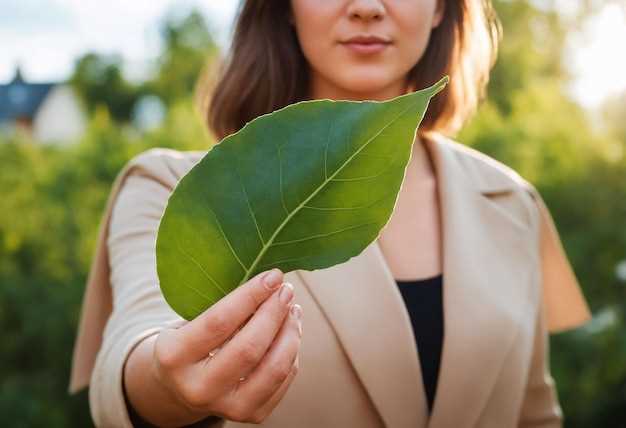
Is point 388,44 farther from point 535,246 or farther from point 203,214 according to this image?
point 203,214

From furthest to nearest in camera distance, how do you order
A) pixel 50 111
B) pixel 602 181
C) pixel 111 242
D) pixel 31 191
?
pixel 50 111, pixel 31 191, pixel 602 181, pixel 111 242

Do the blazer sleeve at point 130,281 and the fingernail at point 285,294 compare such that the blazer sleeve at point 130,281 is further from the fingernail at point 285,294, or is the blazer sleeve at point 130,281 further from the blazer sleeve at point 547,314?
the blazer sleeve at point 547,314

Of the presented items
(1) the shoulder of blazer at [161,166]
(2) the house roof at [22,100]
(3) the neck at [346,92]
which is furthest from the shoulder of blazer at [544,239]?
(2) the house roof at [22,100]

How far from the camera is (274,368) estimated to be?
70 centimetres

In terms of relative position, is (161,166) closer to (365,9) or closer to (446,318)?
(365,9)

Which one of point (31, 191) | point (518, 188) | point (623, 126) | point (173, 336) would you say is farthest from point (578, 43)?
point (173, 336)

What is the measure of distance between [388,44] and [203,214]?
93cm

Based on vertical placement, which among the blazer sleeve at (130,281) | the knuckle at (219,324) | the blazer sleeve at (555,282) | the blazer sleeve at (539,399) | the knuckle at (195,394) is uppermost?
the knuckle at (219,324)

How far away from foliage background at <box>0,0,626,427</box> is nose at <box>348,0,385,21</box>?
8.89ft

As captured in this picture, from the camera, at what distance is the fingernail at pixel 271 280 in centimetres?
65

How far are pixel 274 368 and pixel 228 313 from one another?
0.26 ft

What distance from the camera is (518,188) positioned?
193cm

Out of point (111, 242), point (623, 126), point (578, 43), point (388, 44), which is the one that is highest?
point (388, 44)

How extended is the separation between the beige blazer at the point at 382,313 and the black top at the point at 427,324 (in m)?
0.03
